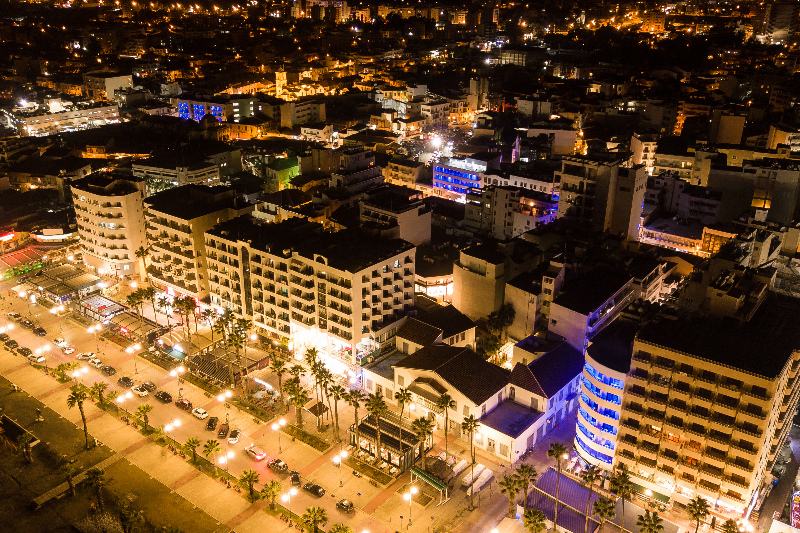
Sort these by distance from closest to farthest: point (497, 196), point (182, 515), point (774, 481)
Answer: point (182, 515), point (774, 481), point (497, 196)

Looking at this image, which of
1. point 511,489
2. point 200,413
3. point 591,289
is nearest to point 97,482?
point 200,413

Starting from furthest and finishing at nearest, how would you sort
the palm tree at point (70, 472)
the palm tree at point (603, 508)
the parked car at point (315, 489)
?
the palm tree at point (70, 472) → the parked car at point (315, 489) → the palm tree at point (603, 508)

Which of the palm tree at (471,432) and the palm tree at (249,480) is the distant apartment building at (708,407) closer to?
the palm tree at (471,432)

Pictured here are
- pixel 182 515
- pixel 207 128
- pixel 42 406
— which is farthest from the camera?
pixel 207 128

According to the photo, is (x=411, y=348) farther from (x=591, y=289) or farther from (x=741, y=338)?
(x=741, y=338)

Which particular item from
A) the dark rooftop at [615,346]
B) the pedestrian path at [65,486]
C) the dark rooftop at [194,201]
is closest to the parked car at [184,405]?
the pedestrian path at [65,486]

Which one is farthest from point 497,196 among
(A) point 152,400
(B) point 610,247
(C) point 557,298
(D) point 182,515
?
(D) point 182,515

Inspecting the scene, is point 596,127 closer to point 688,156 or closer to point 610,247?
point 688,156
